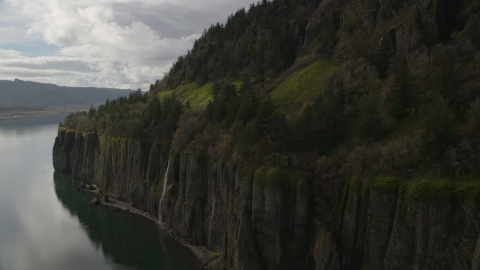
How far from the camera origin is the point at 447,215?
1158 inches

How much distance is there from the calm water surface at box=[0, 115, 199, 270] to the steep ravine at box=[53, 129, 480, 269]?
481 cm

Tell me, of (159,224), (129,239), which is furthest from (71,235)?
(159,224)

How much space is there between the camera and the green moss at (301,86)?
62000 mm

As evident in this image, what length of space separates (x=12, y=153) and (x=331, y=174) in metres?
143

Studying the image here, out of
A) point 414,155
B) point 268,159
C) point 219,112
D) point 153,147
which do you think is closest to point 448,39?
point 414,155

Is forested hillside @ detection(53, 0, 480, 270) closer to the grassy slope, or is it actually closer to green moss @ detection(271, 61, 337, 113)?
green moss @ detection(271, 61, 337, 113)

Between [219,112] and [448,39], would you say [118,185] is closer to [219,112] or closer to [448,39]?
[219,112]

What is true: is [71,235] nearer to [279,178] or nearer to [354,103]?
[279,178]

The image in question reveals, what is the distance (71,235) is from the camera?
6216cm

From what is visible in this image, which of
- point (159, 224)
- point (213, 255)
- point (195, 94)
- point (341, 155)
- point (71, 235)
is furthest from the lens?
point (195, 94)

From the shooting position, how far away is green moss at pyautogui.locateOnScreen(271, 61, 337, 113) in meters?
62.0

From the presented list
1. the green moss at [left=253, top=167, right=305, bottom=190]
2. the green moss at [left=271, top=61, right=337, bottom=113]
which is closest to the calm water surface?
the green moss at [left=253, top=167, right=305, bottom=190]

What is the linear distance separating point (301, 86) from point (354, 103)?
1990 cm

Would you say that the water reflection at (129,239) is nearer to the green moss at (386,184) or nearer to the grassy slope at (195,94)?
the green moss at (386,184)
